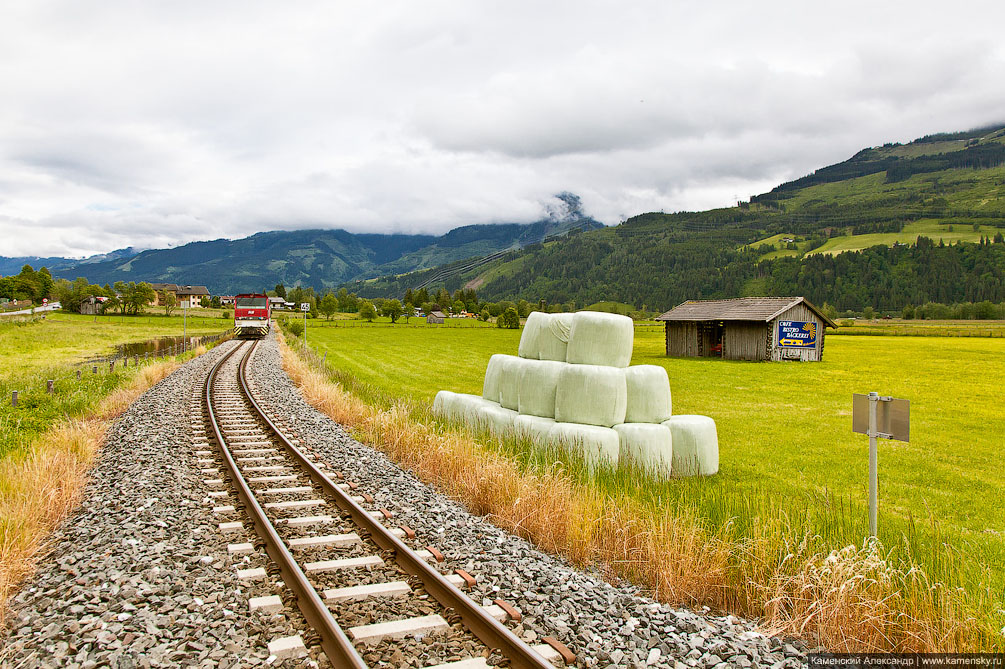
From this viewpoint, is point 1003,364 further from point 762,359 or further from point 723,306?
point 723,306

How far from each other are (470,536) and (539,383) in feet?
15.0

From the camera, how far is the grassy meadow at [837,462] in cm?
590

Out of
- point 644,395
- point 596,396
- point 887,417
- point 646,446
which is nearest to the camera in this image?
point 887,417

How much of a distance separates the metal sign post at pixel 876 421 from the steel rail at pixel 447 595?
12.1ft

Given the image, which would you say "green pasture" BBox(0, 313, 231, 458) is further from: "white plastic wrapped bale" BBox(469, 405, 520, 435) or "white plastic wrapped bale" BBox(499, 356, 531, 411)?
"white plastic wrapped bale" BBox(499, 356, 531, 411)

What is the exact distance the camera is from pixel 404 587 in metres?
5.30

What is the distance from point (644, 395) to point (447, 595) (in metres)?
6.23

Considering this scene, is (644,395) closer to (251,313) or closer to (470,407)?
(470,407)

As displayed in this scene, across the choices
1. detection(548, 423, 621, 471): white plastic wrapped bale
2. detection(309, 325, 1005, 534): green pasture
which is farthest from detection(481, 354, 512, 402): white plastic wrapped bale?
detection(309, 325, 1005, 534): green pasture

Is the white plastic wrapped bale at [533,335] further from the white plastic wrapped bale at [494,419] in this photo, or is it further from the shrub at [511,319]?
the shrub at [511,319]

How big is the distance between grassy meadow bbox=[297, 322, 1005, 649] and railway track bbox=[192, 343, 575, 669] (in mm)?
2567

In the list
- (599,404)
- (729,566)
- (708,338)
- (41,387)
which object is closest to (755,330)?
(708,338)

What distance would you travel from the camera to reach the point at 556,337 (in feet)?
36.3

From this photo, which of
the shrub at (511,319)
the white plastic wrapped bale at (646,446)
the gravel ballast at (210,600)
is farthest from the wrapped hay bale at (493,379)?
the shrub at (511,319)
